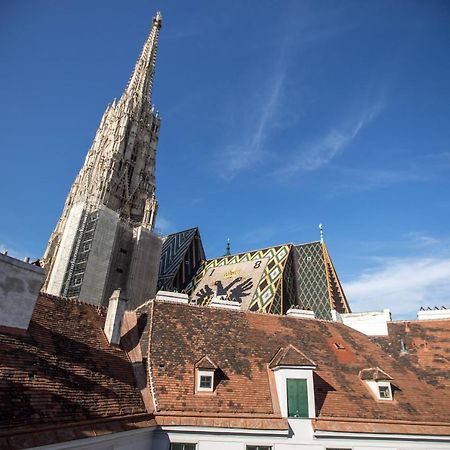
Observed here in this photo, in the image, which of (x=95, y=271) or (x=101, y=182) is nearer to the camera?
(x=95, y=271)

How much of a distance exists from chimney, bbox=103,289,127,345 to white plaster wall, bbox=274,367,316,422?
5.51m

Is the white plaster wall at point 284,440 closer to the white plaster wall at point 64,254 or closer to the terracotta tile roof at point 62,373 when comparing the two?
the terracotta tile roof at point 62,373

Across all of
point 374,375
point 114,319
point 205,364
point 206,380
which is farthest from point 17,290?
point 374,375

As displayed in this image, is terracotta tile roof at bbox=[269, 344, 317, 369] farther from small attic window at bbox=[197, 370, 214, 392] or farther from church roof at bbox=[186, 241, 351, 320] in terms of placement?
church roof at bbox=[186, 241, 351, 320]

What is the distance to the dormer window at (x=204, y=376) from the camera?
11289mm

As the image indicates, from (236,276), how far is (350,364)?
2209cm

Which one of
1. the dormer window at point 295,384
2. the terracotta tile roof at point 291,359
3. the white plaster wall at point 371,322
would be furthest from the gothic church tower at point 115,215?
the dormer window at point 295,384

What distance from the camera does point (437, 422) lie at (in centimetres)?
1173

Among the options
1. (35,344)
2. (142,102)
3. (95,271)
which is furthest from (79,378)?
(142,102)

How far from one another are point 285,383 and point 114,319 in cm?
596

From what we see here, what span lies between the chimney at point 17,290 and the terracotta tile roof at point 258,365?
4838 millimetres

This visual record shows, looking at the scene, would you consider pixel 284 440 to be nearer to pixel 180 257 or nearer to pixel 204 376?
pixel 204 376

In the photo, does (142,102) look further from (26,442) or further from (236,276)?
(26,442)

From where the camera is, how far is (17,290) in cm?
743
